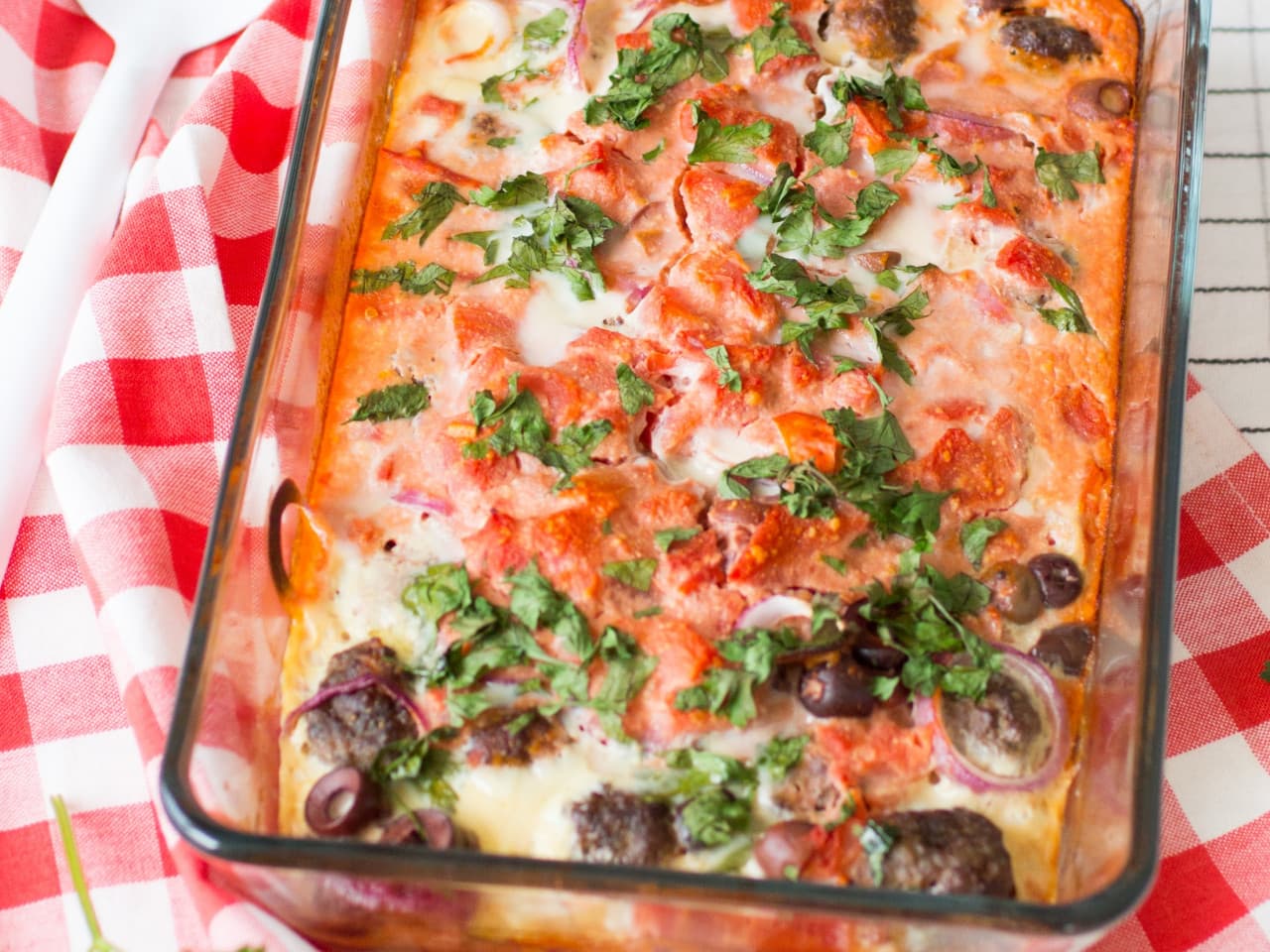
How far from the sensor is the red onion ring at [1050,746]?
8.79ft

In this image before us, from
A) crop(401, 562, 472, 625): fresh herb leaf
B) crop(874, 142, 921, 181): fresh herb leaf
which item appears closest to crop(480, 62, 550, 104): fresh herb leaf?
crop(874, 142, 921, 181): fresh herb leaf

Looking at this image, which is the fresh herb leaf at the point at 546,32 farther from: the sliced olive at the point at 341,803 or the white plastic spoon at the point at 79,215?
the sliced olive at the point at 341,803

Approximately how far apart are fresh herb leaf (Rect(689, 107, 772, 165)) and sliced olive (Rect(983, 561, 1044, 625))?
116 centimetres

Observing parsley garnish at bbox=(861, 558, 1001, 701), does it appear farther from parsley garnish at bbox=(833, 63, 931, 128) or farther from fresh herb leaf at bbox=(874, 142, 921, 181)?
parsley garnish at bbox=(833, 63, 931, 128)

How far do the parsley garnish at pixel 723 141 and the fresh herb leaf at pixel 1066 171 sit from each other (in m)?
0.65

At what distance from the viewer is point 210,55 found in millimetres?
4168

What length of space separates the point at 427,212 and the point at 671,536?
3.33 feet

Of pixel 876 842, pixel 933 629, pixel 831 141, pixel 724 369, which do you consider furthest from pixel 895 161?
pixel 876 842

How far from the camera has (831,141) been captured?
3.48m

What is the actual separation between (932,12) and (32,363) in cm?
239

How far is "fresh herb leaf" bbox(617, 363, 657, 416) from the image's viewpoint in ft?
9.98

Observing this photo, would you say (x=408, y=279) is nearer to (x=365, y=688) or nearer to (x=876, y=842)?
(x=365, y=688)

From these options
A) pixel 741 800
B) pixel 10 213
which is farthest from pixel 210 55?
pixel 741 800

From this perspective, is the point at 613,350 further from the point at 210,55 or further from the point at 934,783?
the point at 210,55
